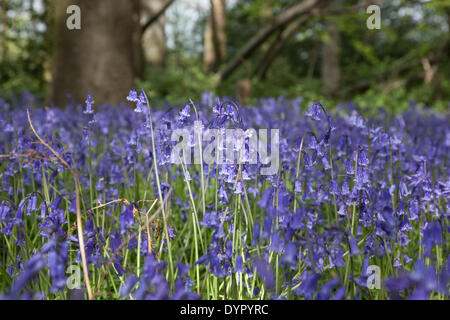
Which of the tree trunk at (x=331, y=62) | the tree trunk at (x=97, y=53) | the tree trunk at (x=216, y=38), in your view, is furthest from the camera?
the tree trunk at (x=331, y=62)

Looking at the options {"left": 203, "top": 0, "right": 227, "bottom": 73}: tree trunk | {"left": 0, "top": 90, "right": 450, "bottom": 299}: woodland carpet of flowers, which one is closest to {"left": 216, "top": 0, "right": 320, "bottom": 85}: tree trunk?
{"left": 203, "top": 0, "right": 227, "bottom": 73}: tree trunk

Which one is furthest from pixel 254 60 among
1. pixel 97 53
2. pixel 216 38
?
pixel 97 53

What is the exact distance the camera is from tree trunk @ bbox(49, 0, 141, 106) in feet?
20.0

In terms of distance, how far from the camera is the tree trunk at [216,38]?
1202cm

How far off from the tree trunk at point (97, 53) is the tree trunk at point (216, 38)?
5.87 meters

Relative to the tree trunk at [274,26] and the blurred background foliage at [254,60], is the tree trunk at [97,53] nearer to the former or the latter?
the blurred background foliage at [254,60]

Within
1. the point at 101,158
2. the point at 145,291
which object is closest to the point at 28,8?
the point at 101,158

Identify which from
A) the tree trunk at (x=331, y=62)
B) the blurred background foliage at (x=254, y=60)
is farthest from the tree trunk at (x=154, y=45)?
A: the tree trunk at (x=331, y=62)

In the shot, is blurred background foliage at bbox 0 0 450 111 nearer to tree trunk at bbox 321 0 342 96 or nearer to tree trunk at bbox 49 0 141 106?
tree trunk at bbox 321 0 342 96

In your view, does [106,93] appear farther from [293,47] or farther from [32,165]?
[293,47]

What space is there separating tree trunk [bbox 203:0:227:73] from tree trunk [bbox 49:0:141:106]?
5871mm

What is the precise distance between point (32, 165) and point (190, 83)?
22.0 ft

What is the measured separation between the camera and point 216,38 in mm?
12172

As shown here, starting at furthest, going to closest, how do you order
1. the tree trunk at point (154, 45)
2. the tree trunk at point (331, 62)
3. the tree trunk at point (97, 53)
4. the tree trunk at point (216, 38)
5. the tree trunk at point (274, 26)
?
the tree trunk at point (331, 62) < the tree trunk at point (154, 45) < the tree trunk at point (216, 38) < the tree trunk at point (274, 26) < the tree trunk at point (97, 53)
